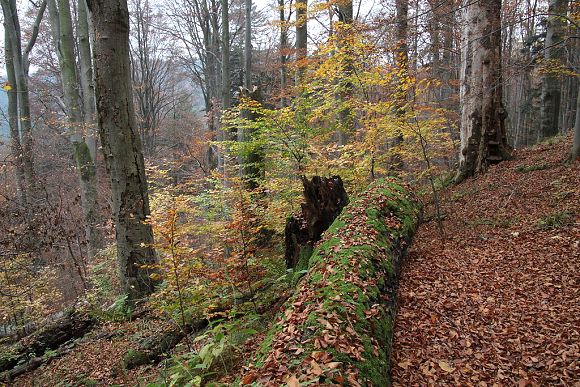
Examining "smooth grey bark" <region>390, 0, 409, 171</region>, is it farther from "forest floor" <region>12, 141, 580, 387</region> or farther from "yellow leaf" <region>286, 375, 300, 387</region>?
"yellow leaf" <region>286, 375, 300, 387</region>

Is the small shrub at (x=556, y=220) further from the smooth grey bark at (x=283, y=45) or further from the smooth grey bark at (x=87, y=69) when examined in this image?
the smooth grey bark at (x=87, y=69)

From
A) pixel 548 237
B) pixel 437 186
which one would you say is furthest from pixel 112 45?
pixel 437 186

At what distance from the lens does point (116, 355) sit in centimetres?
476

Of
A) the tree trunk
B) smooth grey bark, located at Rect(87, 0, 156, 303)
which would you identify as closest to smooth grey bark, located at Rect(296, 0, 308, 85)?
the tree trunk

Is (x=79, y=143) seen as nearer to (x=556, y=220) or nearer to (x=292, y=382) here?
(x=292, y=382)

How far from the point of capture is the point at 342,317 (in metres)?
2.83

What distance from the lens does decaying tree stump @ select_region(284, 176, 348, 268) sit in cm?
580

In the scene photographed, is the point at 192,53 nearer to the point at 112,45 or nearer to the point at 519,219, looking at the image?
the point at 112,45

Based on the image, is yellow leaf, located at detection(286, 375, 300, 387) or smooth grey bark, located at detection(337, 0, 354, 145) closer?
yellow leaf, located at detection(286, 375, 300, 387)

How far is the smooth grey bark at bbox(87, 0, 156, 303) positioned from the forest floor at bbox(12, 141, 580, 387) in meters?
0.97

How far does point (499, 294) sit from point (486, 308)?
42 centimetres

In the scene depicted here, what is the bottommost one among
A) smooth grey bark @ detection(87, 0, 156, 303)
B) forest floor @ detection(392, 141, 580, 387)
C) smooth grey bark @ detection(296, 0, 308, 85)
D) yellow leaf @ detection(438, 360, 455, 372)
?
yellow leaf @ detection(438, 360, 455, 372)

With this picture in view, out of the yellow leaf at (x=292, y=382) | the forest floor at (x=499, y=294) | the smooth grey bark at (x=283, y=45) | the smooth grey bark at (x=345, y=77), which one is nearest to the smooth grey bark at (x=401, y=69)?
the smooth grey bark at (x=345, y=77)

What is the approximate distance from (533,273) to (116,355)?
5646 millimetres
